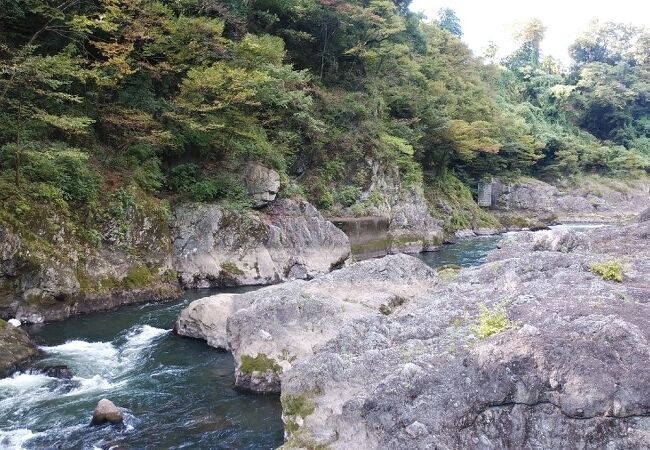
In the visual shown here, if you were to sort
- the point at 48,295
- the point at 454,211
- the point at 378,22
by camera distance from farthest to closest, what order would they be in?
the point at 454,211
the point at 378,22
the point at 48,295

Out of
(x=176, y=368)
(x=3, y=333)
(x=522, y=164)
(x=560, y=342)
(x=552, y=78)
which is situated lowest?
(x=176, y=368)

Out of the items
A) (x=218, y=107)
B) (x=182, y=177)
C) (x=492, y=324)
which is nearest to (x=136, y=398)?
(x=492, y=324)

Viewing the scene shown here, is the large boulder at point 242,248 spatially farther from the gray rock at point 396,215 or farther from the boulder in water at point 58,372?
the boulder in water at point 58,372

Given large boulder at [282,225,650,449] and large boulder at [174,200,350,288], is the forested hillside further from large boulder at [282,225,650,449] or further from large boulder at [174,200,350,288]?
large boulder at [282,225,650,449]

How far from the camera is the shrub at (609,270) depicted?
7473mm

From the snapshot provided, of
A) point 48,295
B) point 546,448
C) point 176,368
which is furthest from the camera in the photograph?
point 48,295

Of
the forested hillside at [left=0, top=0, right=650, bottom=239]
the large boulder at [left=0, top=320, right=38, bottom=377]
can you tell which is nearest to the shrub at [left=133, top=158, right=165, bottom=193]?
the forested hillside at [left=0, top=0, right=650, bottom=239]

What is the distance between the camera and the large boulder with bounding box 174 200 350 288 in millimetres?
18672

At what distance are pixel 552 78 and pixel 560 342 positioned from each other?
73.1 meters

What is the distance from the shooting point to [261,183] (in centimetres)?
2219

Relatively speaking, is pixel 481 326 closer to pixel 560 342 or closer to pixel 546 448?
pixel 560 342

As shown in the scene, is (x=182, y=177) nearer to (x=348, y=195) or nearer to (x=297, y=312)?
(x=348, y=195)

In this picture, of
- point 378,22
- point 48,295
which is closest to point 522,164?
point 378,22

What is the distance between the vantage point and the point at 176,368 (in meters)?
10.8
